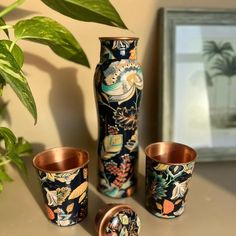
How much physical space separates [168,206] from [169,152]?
0.45 ft

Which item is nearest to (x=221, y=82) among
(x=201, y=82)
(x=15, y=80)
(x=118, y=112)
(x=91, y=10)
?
(x=201, y=82)

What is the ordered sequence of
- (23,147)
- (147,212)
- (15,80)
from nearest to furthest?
(15,80), (147,212), (23,147)

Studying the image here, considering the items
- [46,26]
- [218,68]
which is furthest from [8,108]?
[218,68]

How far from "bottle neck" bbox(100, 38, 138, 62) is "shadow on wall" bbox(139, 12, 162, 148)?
208mm

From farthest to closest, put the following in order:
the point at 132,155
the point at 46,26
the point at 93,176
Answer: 1. the point at 93,176
2. the point at 132,155
3. the point at 46,26

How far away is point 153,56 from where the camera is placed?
88 centimetres

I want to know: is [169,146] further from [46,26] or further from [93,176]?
[46,26]

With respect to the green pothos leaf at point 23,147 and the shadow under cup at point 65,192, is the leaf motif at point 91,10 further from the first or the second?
the green pothos leaf at point 23,147

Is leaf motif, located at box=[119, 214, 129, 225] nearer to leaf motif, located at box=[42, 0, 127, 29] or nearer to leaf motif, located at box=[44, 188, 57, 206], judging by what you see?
leaf motif, located at box=[44, 188, 57, 206]

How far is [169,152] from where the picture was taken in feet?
2.44

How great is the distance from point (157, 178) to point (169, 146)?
0.12 m

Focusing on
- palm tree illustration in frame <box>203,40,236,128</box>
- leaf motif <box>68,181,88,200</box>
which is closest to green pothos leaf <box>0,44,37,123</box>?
leaf motif <box>68,181,88,200</box>

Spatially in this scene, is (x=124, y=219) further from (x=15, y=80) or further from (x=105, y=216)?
(x=15, y=80)

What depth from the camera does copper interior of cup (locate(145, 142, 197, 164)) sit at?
0.72m
